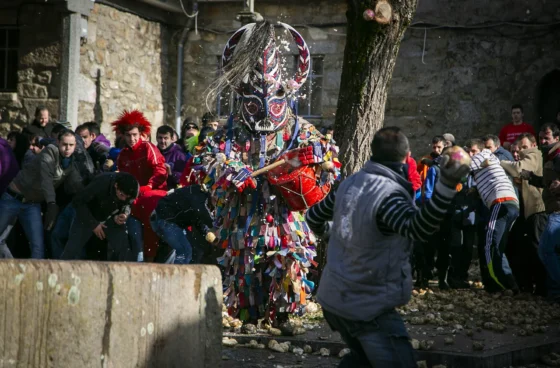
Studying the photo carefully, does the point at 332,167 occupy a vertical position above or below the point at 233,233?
above

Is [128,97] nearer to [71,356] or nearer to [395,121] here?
[395,121]

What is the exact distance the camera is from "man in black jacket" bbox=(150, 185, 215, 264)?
919cm

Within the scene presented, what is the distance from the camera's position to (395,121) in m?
16.0

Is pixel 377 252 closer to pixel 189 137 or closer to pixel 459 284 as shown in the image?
pixel 459 284

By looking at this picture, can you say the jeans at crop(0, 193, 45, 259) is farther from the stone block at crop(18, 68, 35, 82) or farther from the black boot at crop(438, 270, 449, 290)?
the stone block at crop(18, 68, 35, 82)

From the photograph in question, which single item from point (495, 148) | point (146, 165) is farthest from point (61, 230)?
point (495, 148)

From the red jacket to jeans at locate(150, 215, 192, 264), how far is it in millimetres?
703

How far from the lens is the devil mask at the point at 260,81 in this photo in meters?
7.41

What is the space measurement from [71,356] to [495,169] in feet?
21.4

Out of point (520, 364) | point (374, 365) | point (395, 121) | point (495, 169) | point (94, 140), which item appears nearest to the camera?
point (374, 365)

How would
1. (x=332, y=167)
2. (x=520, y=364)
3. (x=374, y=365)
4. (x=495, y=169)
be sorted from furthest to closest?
(x=495, y=169) → (x=332, y=167) → (x=520, y=364) → (x=374, y=365)

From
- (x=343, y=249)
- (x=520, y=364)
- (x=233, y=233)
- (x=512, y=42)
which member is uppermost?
(x=512, y=42)

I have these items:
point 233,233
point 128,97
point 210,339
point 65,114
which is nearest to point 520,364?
point 233,233

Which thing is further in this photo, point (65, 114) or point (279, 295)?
point (65, 114)
